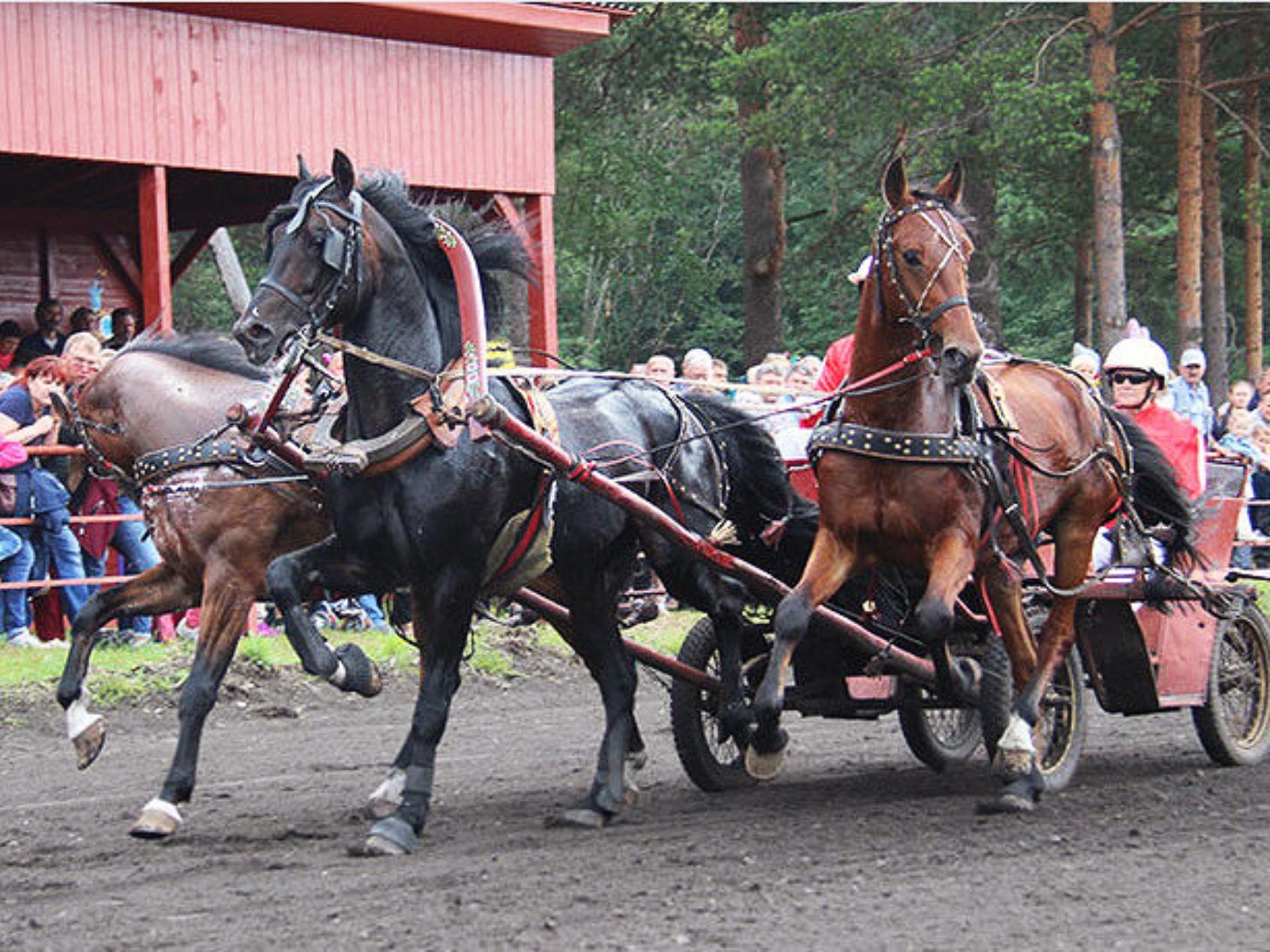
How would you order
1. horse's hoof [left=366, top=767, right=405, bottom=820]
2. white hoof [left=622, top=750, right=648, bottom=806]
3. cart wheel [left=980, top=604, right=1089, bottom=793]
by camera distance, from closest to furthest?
horse's hoof [left=366, top=767, right=405, bottom=820]
white hoof [left=622, top=750, right=648, bottom=806]
cart wheel [left=980, top=604, right=1089, bottom=793]

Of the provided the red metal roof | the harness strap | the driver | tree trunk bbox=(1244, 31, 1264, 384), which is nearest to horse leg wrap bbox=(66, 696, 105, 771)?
the harness strap

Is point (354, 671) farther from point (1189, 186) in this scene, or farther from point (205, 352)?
point (1189, 186)

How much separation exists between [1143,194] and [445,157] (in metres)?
13.6

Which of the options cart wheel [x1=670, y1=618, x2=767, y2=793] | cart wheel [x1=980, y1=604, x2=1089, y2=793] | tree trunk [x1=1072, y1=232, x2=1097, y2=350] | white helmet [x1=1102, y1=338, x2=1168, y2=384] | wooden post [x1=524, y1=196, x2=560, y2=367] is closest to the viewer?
cart wheel [x1=980, y1=604, x2=1089, y2=793]

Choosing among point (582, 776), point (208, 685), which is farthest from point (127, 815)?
point (582, 776)

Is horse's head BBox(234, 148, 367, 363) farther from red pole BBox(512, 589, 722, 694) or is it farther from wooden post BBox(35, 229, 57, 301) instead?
wooden post BBox(35, 229, 57, 301)

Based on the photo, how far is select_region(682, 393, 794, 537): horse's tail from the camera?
26.9 ft

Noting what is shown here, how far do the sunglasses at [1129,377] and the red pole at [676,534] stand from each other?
6.19ft

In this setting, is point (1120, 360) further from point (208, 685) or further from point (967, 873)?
point (208, 685)

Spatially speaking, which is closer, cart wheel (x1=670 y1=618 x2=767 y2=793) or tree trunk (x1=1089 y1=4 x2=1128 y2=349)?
cart wheel (x1=670 y1=618 x2=767 y2=793)

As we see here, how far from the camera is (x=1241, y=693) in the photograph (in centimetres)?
857

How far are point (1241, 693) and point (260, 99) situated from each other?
9.52 metres

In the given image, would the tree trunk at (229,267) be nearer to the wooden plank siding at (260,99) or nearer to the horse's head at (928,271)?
the wooden plank siding at (260,99)

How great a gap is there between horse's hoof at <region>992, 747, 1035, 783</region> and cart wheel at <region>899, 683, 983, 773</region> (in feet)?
1.67
